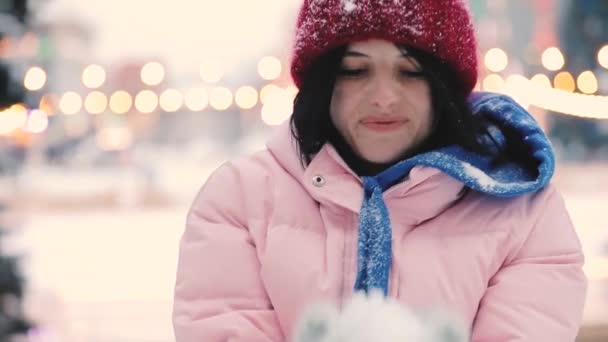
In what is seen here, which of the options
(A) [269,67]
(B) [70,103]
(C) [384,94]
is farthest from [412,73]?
(B) [70,103]

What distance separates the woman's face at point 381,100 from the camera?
0.79m

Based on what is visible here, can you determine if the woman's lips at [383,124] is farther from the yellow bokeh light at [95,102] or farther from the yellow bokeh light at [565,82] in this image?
the yellow bokeh light at [95,102]

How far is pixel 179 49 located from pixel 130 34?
30 centimetres

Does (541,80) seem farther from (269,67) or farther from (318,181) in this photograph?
(318,181)

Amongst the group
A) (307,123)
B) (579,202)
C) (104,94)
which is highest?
(307,123)

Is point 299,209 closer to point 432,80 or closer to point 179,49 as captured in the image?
point 432,80

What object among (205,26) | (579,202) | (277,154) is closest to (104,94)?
(205,26)

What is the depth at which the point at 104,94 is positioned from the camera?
4566 mm

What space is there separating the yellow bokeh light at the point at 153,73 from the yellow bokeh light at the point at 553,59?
2.06 m

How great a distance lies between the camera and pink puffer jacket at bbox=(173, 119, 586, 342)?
76 centimetres

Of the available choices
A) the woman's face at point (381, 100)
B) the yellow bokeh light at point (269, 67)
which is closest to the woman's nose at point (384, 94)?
the woman's face at point (381, 100)

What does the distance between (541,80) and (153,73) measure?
207 centimetres

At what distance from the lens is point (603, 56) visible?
440 centimetres

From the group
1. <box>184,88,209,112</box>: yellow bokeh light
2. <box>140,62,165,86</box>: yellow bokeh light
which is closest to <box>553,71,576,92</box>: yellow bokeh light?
<box>184,88,209,112</box>: yellow bokeh light
